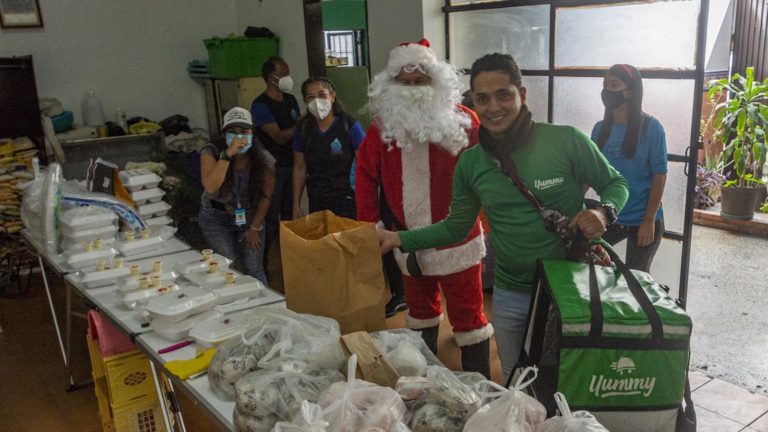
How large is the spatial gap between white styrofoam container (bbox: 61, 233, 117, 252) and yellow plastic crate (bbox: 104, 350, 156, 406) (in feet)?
2.17

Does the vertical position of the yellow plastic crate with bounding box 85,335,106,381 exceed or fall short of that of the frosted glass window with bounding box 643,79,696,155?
it falls short

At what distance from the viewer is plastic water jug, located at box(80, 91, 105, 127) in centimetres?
574

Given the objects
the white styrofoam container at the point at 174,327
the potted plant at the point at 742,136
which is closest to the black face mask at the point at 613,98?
the white styrofoam container at the point at 174,327

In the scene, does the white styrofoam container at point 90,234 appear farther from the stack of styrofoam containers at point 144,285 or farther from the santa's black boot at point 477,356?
the santa's black boot at point 477,356

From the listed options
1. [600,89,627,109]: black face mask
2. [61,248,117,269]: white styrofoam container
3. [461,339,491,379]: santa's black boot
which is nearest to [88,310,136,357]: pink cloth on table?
[61,248,117,269]: white styrofoam container

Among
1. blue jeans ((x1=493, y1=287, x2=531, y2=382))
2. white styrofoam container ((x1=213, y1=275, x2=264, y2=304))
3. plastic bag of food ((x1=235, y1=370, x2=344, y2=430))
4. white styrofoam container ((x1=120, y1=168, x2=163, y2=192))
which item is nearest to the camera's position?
plastic bag of food ((x1=235, y1=370, x2=344, y2=430))

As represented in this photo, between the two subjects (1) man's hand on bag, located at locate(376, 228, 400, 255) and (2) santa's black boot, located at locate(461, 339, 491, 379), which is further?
(2) santa's black boot, located at locate(461, 339, 491, 379)

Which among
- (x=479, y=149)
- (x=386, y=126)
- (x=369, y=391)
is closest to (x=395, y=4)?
(x=386, y=126)

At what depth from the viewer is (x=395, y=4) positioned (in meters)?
4.09

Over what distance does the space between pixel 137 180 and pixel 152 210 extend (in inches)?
6.9

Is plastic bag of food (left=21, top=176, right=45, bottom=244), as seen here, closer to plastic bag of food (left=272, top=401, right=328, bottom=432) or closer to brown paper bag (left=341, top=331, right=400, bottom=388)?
brown paper bag (left=341, top=331, right=400, bottom=388)

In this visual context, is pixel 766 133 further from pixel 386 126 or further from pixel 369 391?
pixel 369 391

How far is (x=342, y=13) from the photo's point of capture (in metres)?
5.99

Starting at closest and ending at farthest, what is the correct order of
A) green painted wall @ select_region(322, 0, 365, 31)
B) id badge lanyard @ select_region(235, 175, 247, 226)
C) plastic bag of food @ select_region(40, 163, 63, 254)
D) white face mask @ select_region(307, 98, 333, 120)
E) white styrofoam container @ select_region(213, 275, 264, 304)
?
white styrofoam container @ select_region(213, 275, 264, 304) → plastic bag of food @ select_region(40, 163, 63, 254) → id badge lanyard @ select_region(235, 175, 247, 226) → white face mask @ select_region(307, 98, 333, 120) → green painted wall @ select_region(322, 0, 365, 31)
